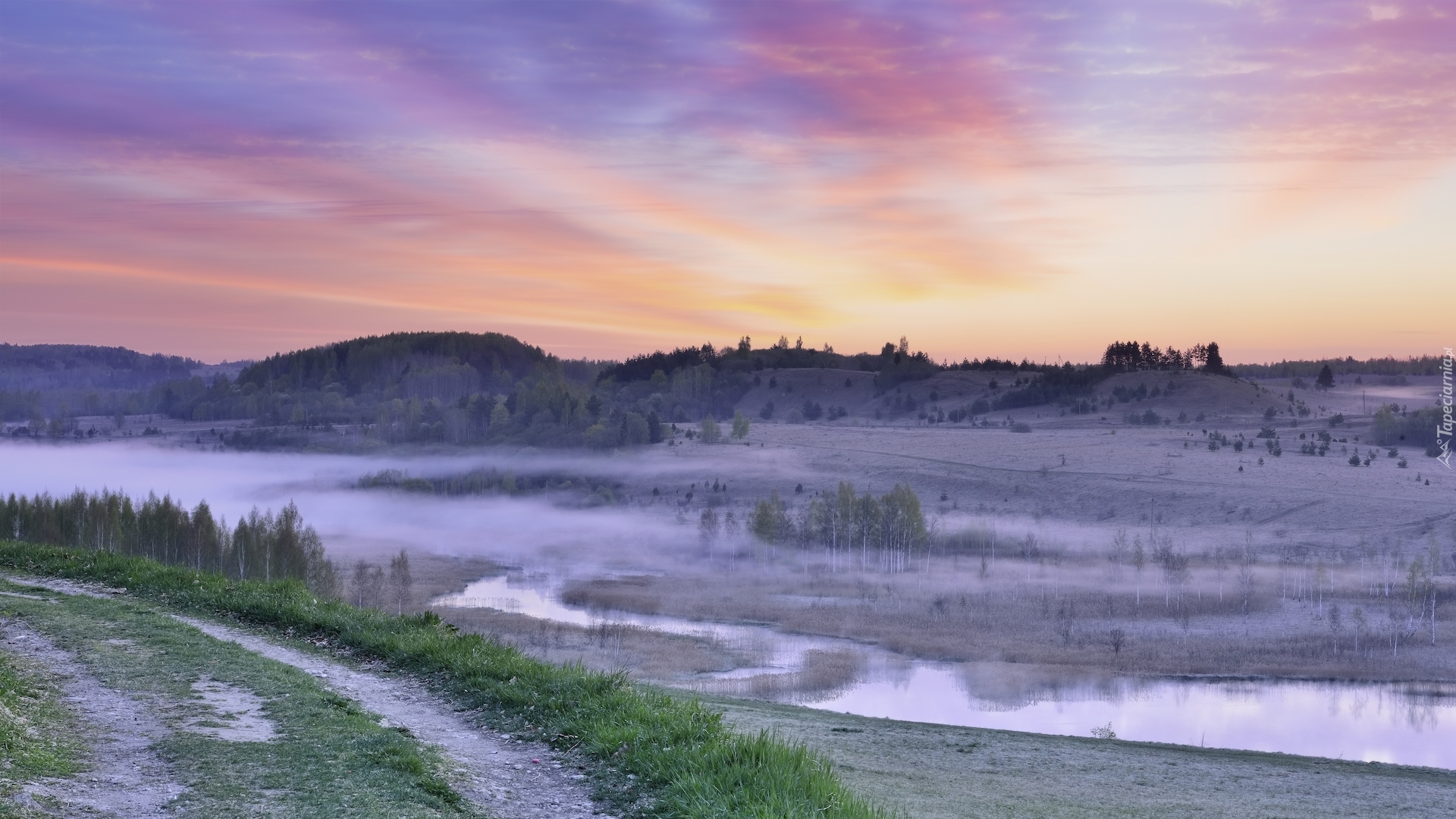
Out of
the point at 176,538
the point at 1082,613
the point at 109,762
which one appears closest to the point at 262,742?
the point at 109,762

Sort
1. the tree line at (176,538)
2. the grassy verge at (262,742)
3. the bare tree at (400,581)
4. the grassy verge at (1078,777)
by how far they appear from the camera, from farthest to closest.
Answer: the bare tree at (400,581) → the tree line at (176,538) → the grassy verge at (1078,777) → the grassy verge at (262,742)

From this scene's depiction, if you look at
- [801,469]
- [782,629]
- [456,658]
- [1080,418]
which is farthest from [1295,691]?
[1080,418]

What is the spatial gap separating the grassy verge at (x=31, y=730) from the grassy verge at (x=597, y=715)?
466 centimetres

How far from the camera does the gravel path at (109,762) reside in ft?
31.3

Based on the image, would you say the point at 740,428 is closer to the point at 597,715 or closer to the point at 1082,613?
the point at 1082,613

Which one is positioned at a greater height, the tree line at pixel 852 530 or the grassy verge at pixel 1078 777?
the grassy verge at pixel 1078 777

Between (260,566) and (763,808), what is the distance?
71.2m

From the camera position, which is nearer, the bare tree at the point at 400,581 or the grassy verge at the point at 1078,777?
the grassy verge at the point at 1078,777

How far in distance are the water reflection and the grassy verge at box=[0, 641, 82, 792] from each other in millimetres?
38389

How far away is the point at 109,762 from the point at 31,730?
120 cm

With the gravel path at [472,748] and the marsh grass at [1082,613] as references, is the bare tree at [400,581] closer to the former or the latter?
the marsh grass at [1082,613]

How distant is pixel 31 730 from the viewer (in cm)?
1138

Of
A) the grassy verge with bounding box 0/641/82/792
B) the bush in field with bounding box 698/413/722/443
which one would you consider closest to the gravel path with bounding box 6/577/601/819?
the grassy verge with bounding box 0/641/82/792

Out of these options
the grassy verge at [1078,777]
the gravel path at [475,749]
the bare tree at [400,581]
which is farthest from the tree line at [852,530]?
the gravel path at [475,749]
